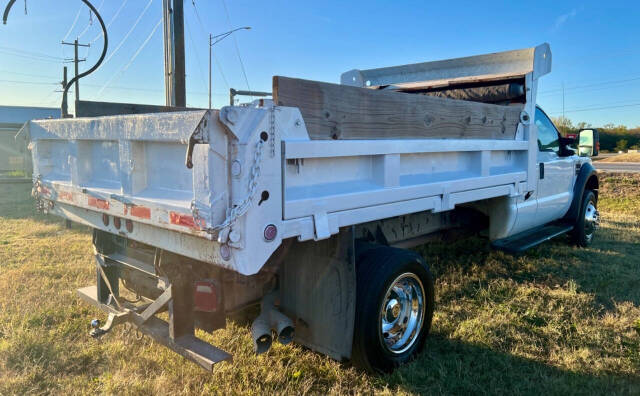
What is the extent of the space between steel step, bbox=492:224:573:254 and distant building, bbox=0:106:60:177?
24.6 m

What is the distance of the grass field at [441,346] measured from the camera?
3113 mm

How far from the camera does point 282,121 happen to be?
8.09ft

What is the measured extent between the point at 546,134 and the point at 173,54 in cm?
506

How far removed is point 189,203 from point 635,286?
4945 millimetres

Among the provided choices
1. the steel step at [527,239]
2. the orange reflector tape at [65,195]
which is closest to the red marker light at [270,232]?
the orange reflector tape at [65,195]

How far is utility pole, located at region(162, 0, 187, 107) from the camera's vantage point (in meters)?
6.67

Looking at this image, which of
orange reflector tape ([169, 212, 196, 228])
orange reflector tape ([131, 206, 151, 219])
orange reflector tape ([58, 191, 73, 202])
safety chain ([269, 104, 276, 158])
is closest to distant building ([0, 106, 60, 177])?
orange reflector tape ([58, 191, 73, 202])

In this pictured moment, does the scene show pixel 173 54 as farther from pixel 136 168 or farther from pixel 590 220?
pixel 590 220

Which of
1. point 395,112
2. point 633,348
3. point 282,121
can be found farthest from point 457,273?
point 282,121

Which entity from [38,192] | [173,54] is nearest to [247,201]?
[38,192]

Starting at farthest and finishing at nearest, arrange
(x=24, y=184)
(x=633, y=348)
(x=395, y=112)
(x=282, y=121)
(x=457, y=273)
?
(x=24, y=184) < (x=457, y=273) < (x=633, y=348) < (x=395, y=112) < (x=282, y=121)

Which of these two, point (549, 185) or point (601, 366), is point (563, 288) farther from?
point (601, 366)

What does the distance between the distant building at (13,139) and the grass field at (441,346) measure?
2302cm

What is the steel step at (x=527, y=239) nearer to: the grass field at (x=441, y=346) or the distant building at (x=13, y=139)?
the grass field at (x=441, y=346)
